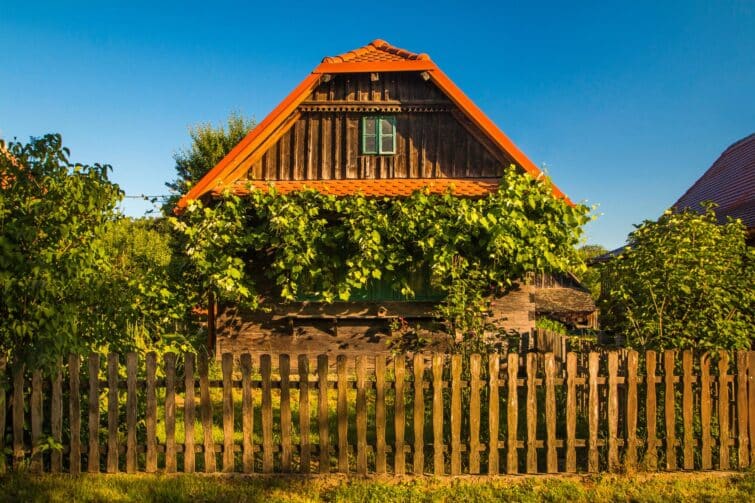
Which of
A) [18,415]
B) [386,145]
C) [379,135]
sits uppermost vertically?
[379,135]

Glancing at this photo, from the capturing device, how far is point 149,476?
4.48 m

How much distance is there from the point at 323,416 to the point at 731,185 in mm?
16838

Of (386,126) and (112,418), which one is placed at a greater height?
(386,126)

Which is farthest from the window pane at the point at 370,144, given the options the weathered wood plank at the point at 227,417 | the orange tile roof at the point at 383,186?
the weathered wood plank at the point at 227,417

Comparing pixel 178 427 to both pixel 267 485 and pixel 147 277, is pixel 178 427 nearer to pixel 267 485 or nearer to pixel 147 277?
pixel 267 485

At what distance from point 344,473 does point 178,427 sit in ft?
8.42

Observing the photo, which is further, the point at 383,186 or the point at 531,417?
the point at 383,186

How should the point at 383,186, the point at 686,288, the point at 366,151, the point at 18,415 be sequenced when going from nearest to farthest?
the point at 18,415 < the point at 686,288 < the point at 383,186 < the point at 366,151

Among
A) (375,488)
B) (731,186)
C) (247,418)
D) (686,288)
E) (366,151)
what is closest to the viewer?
(375,488)

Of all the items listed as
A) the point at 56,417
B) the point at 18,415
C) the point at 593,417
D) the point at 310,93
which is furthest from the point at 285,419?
the point at 310,93

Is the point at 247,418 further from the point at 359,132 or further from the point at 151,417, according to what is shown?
the point at 359,132

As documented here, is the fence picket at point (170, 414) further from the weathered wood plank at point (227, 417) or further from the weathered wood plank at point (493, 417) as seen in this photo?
the weathered wood plank at point (493, 417)

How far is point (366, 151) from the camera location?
9812 millimetres

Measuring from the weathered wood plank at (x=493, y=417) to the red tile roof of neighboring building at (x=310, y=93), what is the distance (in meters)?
5.18
